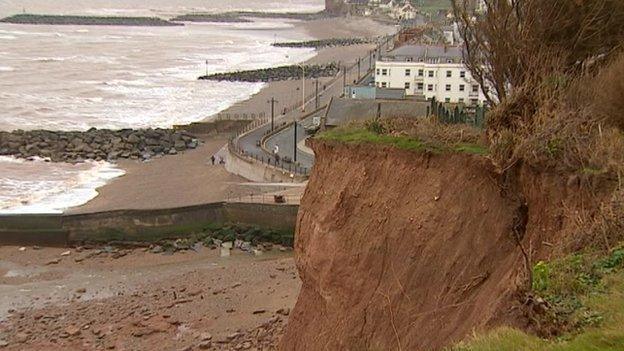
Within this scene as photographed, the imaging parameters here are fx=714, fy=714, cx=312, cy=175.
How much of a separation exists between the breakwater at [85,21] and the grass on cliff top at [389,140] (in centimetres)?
14920

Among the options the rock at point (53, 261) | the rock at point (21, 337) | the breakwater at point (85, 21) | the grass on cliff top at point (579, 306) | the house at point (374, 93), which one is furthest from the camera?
the breakwater at point (85, 21)

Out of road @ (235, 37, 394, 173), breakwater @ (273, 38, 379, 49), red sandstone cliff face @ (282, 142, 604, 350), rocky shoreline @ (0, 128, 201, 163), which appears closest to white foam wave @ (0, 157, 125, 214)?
rocky shoreline @ (0, 128, 201, 163)

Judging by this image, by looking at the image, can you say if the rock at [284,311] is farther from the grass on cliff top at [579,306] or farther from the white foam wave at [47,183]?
the white foam wave at [47,183]

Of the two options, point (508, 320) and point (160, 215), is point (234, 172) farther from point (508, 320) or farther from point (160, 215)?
point (508, 320)

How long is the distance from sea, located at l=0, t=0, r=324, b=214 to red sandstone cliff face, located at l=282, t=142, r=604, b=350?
23.1 metres

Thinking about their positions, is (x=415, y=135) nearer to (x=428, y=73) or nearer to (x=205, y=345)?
(x=205, y=345)

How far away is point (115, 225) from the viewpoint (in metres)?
30.8

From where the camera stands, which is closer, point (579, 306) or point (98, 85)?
point (579, 306)

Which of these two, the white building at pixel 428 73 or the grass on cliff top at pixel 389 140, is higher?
the grass on cliff top at pixel 389 140

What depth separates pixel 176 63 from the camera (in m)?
93.9

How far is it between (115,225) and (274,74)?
181 feet

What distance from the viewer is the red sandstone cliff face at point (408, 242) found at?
38.1ft

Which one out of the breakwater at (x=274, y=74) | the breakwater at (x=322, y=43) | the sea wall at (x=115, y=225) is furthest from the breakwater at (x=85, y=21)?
the sea wall at (x=115, y=225)

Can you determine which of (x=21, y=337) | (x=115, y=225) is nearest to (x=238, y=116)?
(x=115, y=225)
